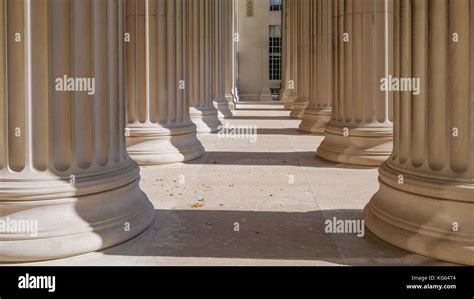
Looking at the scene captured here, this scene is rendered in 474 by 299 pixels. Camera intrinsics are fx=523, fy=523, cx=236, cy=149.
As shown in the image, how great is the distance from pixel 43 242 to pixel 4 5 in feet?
9.18

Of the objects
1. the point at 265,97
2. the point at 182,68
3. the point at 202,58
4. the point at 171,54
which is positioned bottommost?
the point at 182,68

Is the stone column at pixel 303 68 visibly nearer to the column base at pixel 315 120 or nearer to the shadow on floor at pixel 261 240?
the column base at pixel 315 120

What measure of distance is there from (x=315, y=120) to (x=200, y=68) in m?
5.27

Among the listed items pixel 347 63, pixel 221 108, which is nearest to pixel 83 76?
pixel 347 63

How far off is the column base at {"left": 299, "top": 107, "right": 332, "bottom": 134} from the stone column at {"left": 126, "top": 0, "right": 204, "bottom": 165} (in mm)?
9232

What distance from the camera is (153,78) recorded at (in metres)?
13.5

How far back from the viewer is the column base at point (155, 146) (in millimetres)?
13320

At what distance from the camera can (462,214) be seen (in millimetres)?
6039

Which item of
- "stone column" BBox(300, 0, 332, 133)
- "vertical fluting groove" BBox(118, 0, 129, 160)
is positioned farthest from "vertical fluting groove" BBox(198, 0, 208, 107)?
"vertical fluting groove" BBox(118, 0, 129, 160)

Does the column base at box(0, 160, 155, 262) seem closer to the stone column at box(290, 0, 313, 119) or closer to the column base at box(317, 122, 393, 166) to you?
the column base at box(317, 122, 393, 166)

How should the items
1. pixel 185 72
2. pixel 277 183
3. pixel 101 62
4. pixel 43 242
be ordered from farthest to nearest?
1. pixel 185 72
2. pixel 277 183
3. pixel 101 62
4. pixel 43 242

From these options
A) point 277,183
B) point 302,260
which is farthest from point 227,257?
point 277,183

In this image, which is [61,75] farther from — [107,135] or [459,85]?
[459,85]
